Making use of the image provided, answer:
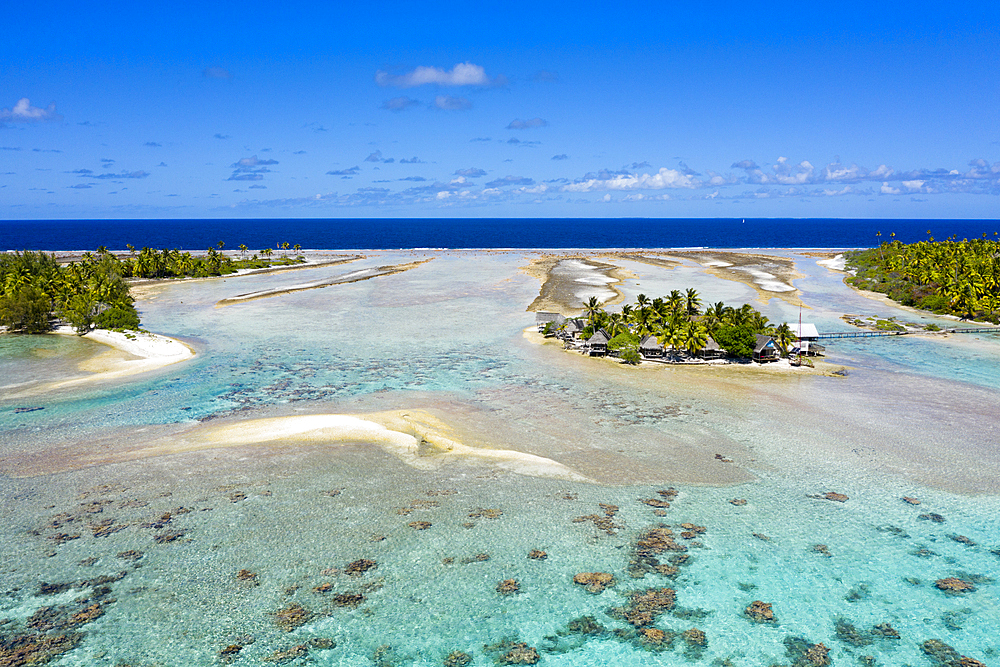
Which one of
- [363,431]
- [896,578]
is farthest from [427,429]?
[896,578]

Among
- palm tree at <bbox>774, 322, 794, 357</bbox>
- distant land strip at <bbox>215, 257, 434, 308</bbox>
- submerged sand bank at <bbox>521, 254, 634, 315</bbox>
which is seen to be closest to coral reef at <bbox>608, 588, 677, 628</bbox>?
palm tree at <bbox>774, 322, 794, 357</bbox>

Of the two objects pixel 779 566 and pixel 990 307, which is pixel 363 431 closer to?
pixel 779 566

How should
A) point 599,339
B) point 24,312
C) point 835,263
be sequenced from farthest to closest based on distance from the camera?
1. point 835,263
2. point 24,312
3. point 599,339

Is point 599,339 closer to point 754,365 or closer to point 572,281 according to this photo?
point 754,365

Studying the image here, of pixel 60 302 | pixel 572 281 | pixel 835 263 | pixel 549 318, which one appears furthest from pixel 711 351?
pixel 835 263

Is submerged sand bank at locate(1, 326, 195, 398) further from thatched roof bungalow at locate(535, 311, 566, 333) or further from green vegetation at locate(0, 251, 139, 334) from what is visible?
thatched roof bungalow at locate(535, 311, 566, 333)

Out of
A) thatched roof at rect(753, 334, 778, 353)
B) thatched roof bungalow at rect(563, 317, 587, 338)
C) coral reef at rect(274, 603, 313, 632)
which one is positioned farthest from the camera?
thatched roof bungalow at rect(563, 317, 587, 338)
